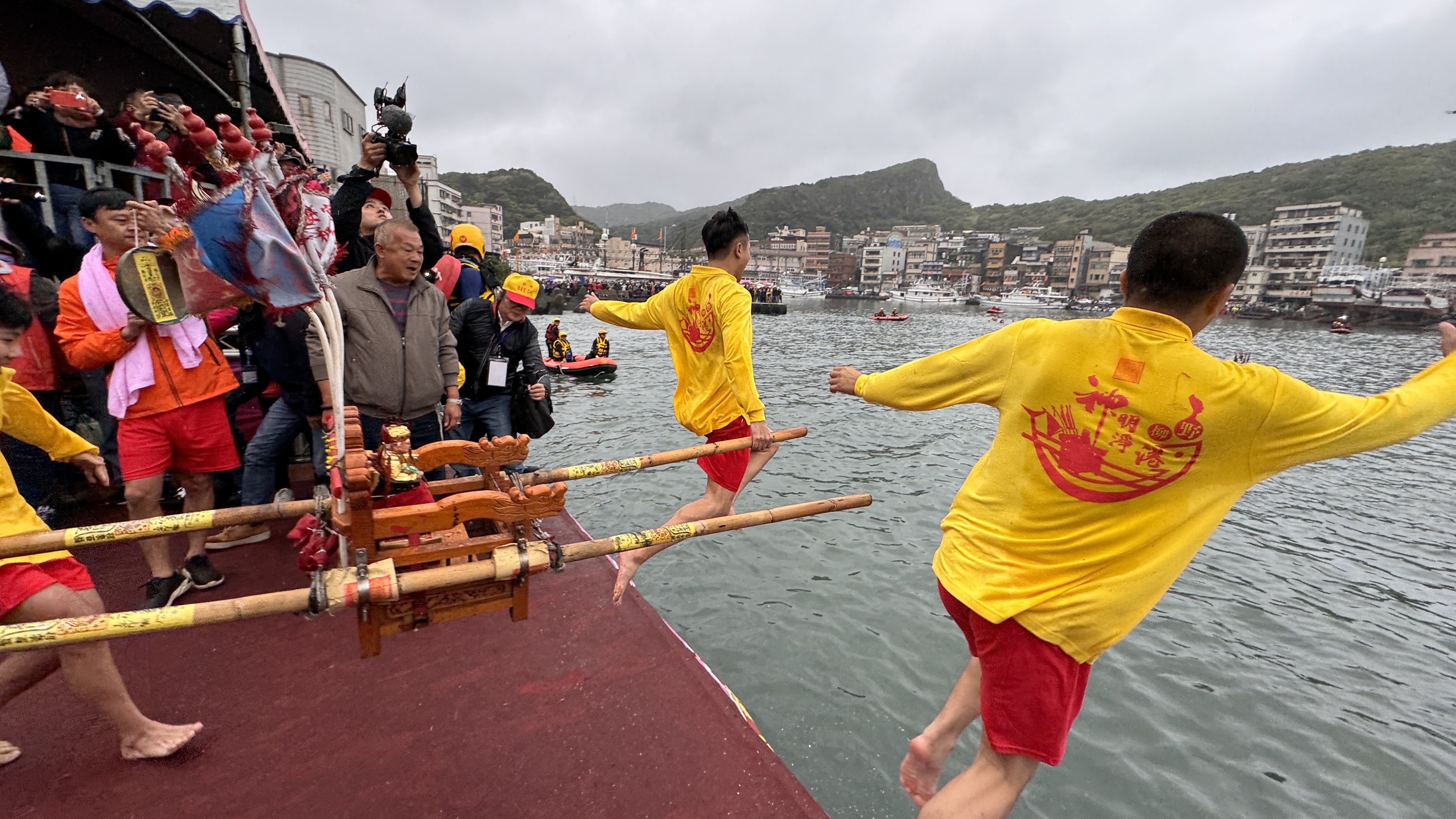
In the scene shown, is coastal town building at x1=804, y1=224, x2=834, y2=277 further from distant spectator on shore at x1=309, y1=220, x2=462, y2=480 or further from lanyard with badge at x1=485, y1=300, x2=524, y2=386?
distant spectator on shore at x1=309, y1=220, x2=462, y2=480

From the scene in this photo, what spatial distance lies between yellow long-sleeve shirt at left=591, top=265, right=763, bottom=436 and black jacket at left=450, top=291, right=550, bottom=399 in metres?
1.29

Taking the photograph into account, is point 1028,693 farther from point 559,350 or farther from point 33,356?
point 559,350

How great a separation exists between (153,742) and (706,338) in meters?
3.23

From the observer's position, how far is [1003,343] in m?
2.13

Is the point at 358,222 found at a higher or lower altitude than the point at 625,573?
higher

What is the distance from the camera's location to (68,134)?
479 centimetres

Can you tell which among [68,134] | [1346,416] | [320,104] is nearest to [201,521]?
[1346,416]

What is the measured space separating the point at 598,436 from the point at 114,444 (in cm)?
746

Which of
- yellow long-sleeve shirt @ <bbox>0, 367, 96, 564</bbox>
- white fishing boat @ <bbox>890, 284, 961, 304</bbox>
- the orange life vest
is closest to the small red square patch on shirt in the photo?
yellow long-sleeve shirt @ <bbox>0, 367, 96, 564</bbox>

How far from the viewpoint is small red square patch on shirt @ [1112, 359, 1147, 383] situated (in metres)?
1.84

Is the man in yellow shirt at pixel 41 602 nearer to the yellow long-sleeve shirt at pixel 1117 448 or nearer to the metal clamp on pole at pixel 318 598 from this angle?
the metal clamp on pole at pixel 318 598

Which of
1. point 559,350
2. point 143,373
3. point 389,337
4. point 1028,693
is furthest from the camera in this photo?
point 559,350

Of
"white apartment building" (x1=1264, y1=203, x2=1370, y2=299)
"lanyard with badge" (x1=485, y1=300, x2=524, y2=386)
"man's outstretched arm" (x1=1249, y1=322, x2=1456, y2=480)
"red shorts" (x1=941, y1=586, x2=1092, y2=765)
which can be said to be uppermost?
"white apartment building" (x1=1264, y1=203, x2=1370, y2=299)

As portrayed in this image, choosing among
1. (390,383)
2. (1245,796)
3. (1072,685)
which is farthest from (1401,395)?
(390,383)
